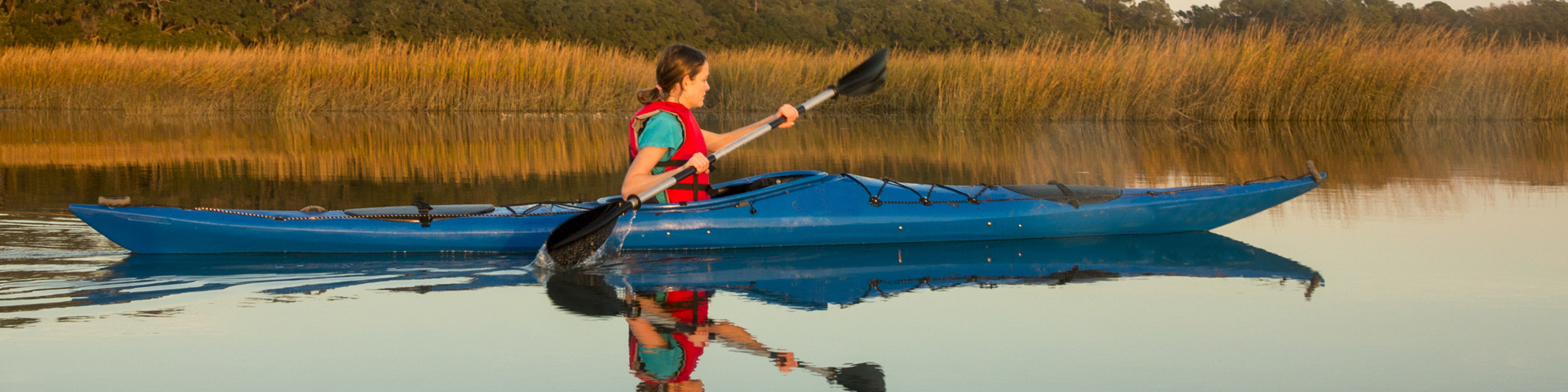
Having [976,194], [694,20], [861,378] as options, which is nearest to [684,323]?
[861,378]

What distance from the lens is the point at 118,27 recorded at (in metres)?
27.3

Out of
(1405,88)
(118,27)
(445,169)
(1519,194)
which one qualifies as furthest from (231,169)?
(118,27)

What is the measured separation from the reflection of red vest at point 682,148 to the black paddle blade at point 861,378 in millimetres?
1639

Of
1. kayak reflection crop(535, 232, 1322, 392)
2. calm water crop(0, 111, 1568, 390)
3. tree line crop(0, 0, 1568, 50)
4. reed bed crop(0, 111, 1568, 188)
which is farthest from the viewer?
tree line crop(0, 0, 1568, 50)

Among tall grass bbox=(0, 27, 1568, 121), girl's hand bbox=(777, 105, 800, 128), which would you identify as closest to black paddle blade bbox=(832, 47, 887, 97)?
girl's hand bbox=(777, 105, 800, 128)

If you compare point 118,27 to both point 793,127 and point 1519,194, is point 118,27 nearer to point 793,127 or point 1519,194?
point 793,127

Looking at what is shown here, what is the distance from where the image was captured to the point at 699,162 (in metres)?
4.19

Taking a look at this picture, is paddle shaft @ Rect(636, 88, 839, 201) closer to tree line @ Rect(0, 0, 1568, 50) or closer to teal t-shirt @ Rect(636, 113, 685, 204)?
teal t-shirt @ Rect(636, 113, 685, 204)

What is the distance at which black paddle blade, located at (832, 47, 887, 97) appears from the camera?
17.3 ft

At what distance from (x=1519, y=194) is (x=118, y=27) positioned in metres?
27.2

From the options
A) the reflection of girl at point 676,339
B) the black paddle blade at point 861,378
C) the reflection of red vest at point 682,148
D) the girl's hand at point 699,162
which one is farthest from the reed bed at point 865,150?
the black paddle blade at point 861,378

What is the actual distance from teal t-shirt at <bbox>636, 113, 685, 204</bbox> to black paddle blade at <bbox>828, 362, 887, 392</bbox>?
1.62 meters

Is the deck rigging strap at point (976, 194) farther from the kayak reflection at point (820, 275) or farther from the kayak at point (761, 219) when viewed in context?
the kayak reflection at point (820, 275)

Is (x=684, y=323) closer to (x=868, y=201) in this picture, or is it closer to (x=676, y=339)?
(x=676, y=339)
